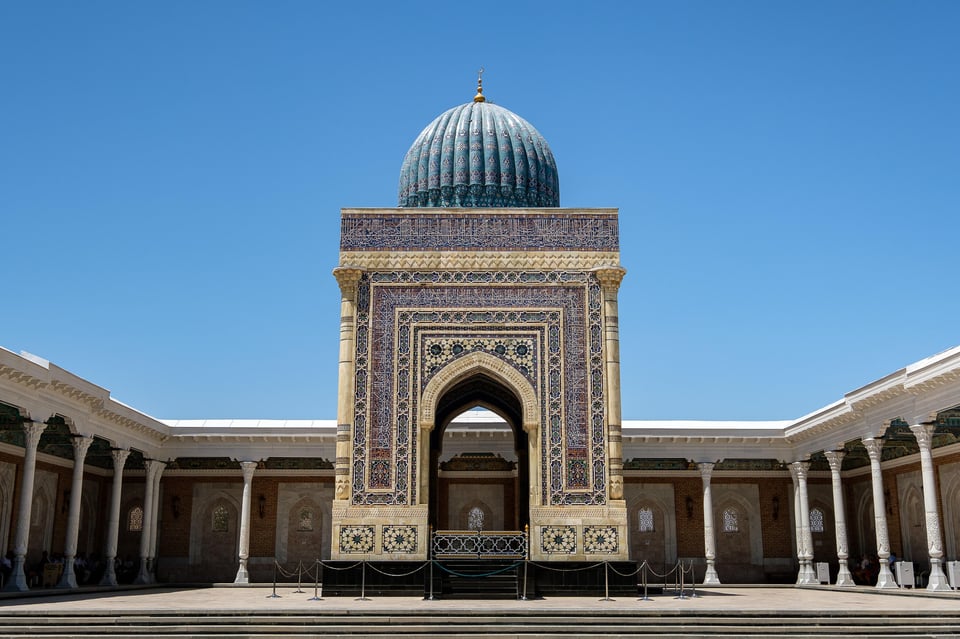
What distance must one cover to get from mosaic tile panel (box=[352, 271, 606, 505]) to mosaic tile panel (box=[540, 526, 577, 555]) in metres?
0.54

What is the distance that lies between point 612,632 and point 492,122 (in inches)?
520

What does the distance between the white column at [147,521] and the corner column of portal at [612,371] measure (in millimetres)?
13864

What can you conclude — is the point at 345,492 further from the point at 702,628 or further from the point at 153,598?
the point at 702,628

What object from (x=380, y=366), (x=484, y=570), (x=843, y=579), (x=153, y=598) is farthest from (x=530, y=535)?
(x=843, y=579)

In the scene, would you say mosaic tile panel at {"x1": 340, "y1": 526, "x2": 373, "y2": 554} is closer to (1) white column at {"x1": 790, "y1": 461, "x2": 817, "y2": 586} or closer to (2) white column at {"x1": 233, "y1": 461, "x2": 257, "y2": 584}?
(2) white column at {"x1": 233, "y1": 461, "x2": 257, "y2": 584}

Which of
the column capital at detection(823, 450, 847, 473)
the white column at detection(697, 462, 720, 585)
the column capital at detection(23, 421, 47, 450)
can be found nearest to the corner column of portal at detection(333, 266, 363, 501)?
the column capital at detection(23, 421, 47, 450)

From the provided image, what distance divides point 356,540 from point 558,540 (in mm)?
3945

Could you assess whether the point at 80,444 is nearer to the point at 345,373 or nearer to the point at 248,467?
the point at 248,467

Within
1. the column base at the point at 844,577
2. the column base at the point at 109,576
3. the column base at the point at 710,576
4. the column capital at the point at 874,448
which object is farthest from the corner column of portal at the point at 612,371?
the column base at the point at 109,576

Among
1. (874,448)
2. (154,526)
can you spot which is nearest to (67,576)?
(154,526)

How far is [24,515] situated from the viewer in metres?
20.3

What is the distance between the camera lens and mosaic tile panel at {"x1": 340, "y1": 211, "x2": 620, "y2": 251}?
2111cm

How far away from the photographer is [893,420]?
72.4 feet

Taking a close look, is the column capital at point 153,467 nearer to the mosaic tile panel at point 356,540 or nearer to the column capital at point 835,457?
the mosaic tile panel at point 356,540
